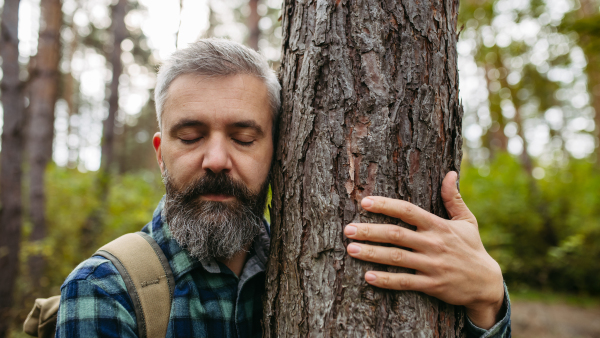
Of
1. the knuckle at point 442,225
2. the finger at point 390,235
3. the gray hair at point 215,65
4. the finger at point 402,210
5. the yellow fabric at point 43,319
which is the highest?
the gray hair at point 215,65

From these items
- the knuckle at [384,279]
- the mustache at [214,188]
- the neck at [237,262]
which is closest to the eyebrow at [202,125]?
the mustache at [214,188]

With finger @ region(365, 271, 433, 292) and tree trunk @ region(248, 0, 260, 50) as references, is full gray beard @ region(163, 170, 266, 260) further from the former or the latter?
tree trunk @ region(248, 0, 260, 50)

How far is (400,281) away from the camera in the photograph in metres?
1.25

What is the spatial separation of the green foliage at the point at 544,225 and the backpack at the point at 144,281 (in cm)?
753

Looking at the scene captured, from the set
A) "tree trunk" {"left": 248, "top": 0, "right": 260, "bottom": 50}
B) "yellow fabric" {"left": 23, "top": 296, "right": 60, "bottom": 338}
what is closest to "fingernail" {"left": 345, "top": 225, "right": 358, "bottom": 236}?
"yellow fabric" {"left": 23, "top": 296, "right": 60, "bottom": 338}

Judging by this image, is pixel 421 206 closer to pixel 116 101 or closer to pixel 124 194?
pixel 116 101

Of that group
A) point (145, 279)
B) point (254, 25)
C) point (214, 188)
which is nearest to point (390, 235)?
point (214, 188)

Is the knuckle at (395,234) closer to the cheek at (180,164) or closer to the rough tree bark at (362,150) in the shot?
the rough tree bark at (362,150)

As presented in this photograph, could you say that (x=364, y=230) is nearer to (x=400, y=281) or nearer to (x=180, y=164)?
(x=400, y=281)

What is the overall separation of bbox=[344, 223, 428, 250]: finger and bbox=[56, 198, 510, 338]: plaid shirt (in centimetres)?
51

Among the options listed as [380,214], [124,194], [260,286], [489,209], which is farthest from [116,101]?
[489,209]

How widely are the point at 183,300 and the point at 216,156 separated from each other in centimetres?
64

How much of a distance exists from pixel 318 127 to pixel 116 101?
27.7ft

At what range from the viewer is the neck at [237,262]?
175 centimetres
